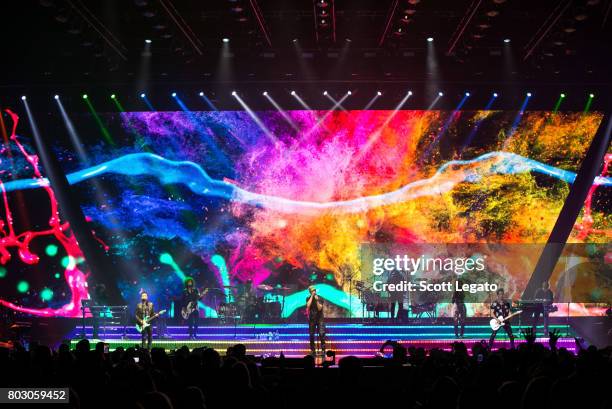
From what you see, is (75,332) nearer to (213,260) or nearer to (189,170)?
(213,260)

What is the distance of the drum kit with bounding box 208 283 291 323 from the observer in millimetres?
15805

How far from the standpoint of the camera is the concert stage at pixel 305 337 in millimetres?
13945

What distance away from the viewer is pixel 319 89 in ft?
51.7

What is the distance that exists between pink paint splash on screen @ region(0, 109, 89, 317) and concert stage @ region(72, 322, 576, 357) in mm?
1125

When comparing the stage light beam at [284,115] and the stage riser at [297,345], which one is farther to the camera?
the stage light beam at [284,115]

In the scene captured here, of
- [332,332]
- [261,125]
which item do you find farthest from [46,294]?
[332,332]

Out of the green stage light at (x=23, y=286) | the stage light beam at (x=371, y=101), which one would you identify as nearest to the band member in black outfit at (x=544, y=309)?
the stage light beam at (x=371, y=101)

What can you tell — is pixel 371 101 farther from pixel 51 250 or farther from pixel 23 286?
pixel 23 286

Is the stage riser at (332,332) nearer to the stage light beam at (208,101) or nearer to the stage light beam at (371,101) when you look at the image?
the stage light beam at (371,101)

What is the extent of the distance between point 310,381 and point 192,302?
9718mm

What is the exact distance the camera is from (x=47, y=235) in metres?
16.7

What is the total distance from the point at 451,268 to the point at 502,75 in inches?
183

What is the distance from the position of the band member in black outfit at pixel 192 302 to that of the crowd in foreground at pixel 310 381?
291 inches

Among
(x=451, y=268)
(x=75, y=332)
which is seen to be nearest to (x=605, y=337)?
(x=451, y=268)
